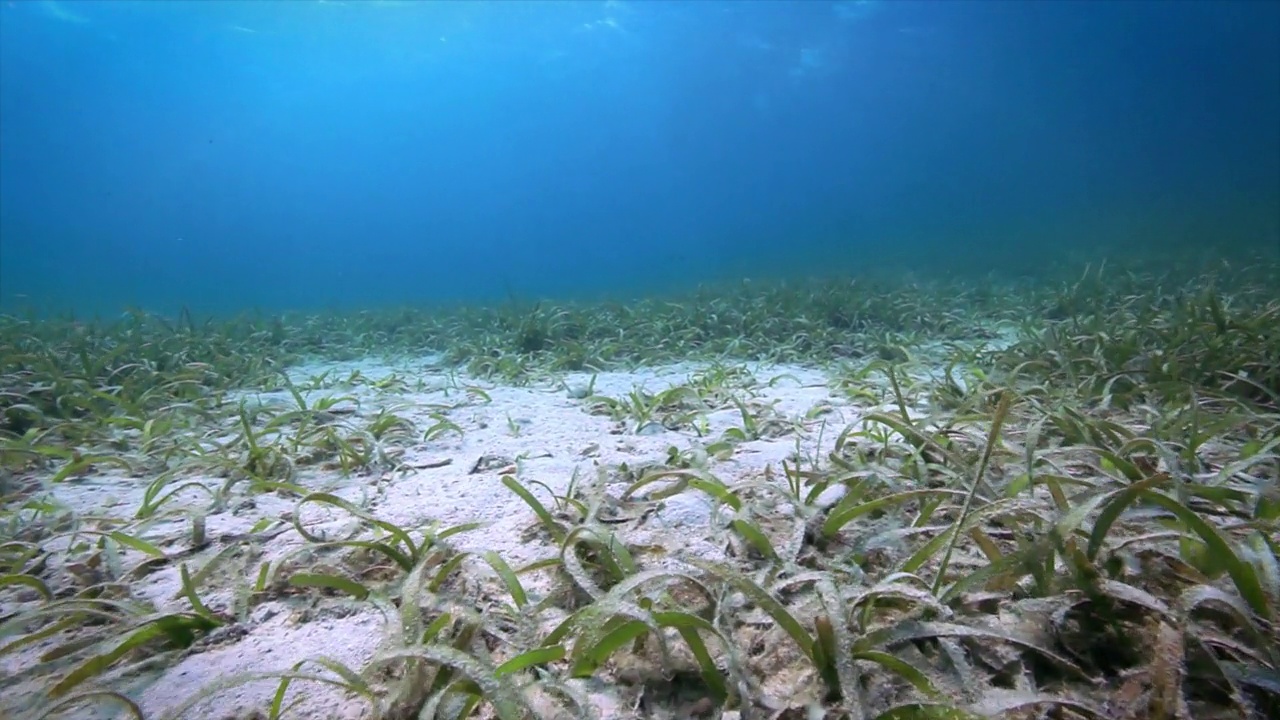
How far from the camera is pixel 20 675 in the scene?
1.31 metres

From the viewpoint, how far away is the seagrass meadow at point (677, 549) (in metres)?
1.13

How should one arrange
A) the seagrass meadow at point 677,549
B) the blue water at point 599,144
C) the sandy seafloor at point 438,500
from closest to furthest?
the seagrass meadow at point 677,549, the sandy seafloor at point 438,500, the blue water at point 599,144

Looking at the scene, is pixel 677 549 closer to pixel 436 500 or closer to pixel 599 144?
pixel 436 500

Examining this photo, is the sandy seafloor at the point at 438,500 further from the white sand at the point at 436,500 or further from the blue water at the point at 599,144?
the blue water at the point at 599,144

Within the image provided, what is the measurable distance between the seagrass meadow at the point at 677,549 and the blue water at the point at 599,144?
1259cm

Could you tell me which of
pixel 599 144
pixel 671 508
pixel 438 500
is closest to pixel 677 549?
pixel 671 508

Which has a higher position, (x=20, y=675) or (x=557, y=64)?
(x=557, y=64)

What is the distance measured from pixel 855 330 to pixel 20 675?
6598 millimetres

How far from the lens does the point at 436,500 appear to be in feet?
7.48

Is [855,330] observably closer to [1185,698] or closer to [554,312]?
[554,312]

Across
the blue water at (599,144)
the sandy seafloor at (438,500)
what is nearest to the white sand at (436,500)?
the sandy seafloor at (438,500)

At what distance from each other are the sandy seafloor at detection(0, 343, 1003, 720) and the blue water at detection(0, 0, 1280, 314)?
12663 mm

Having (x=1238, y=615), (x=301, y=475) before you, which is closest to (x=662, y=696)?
(x=1238, y=615)

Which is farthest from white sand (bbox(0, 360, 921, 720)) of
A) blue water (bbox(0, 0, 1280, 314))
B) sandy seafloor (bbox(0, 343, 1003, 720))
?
blue water (bbox(0, 0, 1280, 314))
